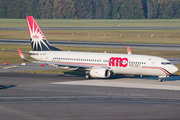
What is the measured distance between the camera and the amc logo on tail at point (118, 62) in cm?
4931

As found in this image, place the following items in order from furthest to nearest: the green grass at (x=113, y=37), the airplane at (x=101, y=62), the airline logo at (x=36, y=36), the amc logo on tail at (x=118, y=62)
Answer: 1. the green grass at (x=113, y=37)
2. the airline logo at (x=36, y=36)
3. the amc logo on tail at (x=118, y=62)
4. the airplane at (x=101, y=62)

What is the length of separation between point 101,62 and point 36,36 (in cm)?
1395

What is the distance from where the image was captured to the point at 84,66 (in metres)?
50.9

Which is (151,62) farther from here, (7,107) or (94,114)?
(7,107)

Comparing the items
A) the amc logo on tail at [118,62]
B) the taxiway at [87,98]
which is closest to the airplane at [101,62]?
the amc logo on tail at [118,62]

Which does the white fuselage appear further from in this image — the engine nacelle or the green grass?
the green grass

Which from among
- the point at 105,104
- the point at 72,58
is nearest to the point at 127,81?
the point at 72,58

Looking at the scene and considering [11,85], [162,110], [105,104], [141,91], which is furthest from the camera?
[11,85]

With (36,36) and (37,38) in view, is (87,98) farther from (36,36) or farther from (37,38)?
(36,36)

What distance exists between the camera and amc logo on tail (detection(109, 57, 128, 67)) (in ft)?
162

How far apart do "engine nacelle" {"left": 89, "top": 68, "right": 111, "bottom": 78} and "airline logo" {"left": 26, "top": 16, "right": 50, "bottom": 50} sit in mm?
11669

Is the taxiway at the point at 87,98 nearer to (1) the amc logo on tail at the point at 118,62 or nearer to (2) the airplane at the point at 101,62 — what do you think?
(2) the airplane at the point at 101,62

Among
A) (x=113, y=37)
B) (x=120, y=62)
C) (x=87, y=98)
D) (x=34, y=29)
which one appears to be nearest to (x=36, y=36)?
(x=34, y=29)

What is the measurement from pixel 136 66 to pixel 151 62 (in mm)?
2445
